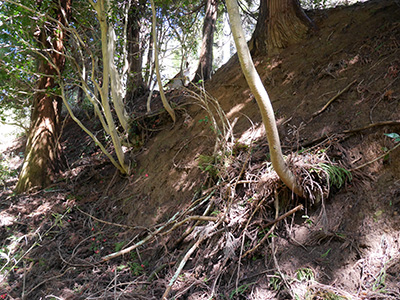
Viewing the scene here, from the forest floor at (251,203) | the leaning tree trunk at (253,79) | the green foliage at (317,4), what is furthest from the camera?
the green foliage at (317,4)

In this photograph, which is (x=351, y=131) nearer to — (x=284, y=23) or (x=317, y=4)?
(x=284, y=23)

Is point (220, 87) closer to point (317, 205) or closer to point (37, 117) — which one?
point (317, 205)

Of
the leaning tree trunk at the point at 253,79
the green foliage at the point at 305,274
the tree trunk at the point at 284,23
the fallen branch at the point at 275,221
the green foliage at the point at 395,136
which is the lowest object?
the green foliage at the point at 305,274

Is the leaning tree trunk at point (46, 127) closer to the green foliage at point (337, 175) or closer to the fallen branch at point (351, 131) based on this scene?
the fallen branch at point (351, 131)

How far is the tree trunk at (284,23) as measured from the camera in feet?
18.0

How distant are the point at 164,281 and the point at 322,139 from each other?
2.42 m

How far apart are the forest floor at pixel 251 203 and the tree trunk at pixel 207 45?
4.83ft

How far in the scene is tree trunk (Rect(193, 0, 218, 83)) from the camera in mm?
7529

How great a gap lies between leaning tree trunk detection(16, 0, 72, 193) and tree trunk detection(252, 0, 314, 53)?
457 centimetres

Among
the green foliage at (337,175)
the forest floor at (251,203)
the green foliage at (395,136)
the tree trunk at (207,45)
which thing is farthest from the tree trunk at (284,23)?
the green foliage at (337,175)

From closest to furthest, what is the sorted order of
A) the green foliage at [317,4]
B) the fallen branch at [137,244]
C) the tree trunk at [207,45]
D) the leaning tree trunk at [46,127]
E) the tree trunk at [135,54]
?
the fallen branch at [137,244]
the green foliage at [317,4]
the leaning tree trunk at [46,127]
the tree trunk at [207,45]
the tree trunk at [135,54]

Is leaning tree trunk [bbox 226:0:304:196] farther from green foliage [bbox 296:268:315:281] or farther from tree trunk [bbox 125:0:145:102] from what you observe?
tree trunk [bbox 125:0:145:102]

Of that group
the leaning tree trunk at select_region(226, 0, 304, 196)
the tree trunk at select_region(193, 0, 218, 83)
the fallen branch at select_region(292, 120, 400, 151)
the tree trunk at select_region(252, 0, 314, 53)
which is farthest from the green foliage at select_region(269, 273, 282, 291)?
the tree trunk at select_region(193, 0, 218, 83)

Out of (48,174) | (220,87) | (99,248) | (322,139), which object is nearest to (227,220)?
(322,139)
